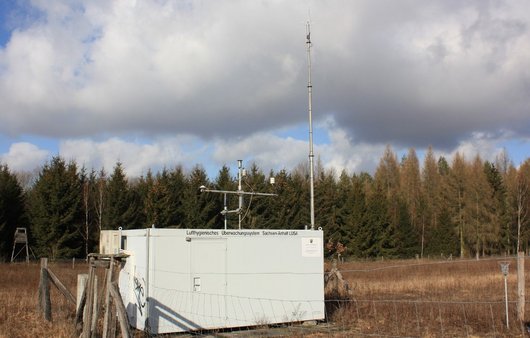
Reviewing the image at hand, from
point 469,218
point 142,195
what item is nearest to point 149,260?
point 142,195

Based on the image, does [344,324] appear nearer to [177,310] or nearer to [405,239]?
[177,310]

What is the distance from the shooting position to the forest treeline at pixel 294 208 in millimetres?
42156

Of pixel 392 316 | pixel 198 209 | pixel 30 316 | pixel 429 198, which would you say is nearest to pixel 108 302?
pixel 30 316

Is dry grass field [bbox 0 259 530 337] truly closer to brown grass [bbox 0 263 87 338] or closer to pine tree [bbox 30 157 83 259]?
brown grass [bbox 0 263 87 338]

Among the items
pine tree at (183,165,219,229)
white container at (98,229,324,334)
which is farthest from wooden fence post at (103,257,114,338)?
pine tree at (183,165,219,229)

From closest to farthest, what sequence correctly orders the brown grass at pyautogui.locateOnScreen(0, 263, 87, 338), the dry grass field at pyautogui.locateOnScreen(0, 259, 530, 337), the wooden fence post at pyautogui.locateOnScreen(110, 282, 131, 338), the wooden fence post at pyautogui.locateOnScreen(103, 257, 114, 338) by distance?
the wooden fence post at pyautogui.locateOnScreen(110, 282, 131, 338), the wooden fence post at pyautogui.locateOnScreen(103, 257, 114, 338), the brown grass at pyautogui.locateOnScreen(0, 263, 87, 338), the dry grass field at pyautogui.locateOnScreen(0, 259, 530, 337)

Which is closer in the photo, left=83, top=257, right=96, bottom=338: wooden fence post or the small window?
left=83, top=257, right=96, bottom=338: wooden fence post

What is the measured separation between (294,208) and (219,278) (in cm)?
4072

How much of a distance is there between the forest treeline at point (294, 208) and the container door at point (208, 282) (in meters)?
22.7

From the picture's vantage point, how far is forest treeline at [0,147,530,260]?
138ft

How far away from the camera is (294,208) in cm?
5322

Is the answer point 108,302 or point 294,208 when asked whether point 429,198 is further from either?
point 108,302

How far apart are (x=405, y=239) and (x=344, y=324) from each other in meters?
47.8

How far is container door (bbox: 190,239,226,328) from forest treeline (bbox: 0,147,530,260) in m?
22.7
